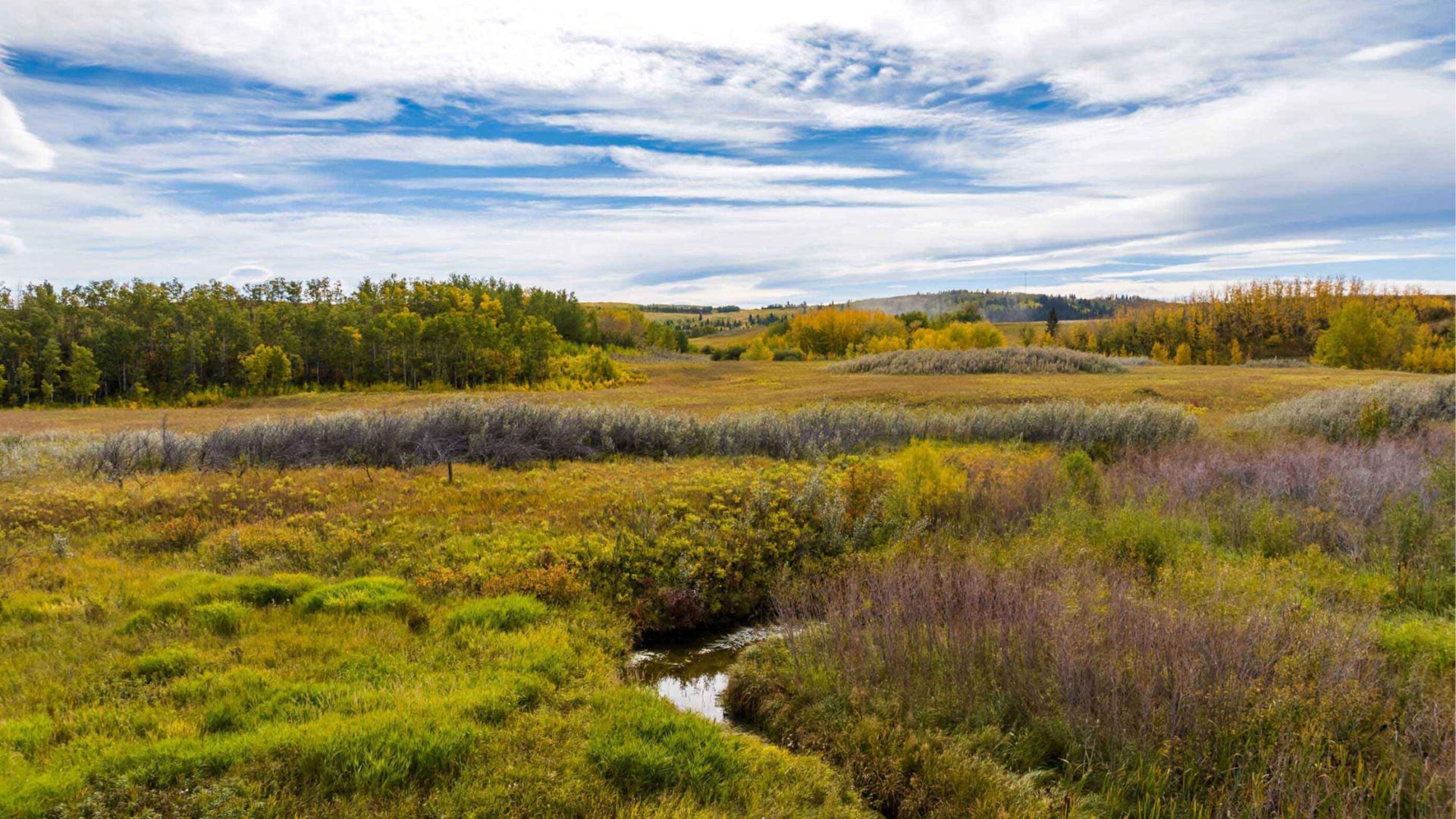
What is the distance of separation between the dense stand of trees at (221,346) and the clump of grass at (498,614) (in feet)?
140

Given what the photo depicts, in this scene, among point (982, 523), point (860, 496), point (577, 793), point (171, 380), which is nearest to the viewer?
point (577, 793)

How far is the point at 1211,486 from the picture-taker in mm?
13328

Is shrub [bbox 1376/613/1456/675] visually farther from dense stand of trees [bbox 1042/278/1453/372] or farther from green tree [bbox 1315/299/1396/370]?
dense stand of trees [bbox 1042/278/1453/372]

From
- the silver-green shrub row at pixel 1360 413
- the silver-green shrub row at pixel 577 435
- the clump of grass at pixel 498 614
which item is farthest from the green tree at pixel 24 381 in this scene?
the silver-green shrub row at pixel 1360 413

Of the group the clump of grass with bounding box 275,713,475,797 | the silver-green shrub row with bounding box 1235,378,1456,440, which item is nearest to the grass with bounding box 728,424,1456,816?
the clump of grass with bounding box 275,713,475,797

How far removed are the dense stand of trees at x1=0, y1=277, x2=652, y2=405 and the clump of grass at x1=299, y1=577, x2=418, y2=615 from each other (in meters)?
41.9

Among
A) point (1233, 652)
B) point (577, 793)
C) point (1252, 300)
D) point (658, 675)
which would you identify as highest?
point (1252, 300)

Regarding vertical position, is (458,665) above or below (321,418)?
below

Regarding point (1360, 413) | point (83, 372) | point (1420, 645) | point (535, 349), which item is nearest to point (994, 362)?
point (1360, 413)

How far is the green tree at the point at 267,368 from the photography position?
43750 millimetres

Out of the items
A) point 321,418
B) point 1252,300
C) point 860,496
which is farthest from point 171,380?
point 1252,300

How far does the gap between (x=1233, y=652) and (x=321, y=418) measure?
18.9 m

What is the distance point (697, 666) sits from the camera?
26.7 feet

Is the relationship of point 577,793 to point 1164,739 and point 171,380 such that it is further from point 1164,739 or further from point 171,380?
point 171,380
